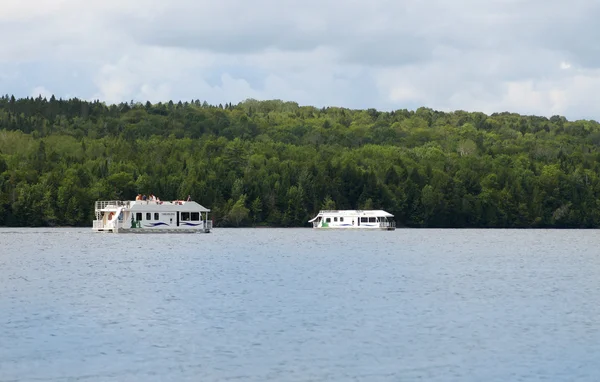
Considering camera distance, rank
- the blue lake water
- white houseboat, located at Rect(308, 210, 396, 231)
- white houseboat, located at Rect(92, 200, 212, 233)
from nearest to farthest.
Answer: the blue lake water → white houseboat, located at Rect(92, 200, 212, 233) → white houseboat, located at Rect(308, 210, 396, 231)

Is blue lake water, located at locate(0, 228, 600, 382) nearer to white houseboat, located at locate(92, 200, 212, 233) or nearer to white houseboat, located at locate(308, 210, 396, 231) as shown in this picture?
white houseboat, located at locate(92, 200, 212, 233)

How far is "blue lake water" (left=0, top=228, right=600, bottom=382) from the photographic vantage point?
33.1m

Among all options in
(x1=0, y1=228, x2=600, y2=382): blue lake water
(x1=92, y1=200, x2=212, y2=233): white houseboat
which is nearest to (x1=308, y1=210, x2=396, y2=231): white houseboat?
(x1=92, y1=200, x2=212, y2=233): white houseboat

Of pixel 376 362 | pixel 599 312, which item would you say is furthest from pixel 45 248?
pixel 376 362

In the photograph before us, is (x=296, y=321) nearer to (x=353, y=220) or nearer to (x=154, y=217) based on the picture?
(x=154, y=217)

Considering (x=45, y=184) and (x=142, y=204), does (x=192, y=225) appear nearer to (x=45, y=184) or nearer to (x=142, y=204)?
(x=142, y=204)

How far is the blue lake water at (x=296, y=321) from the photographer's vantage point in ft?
109

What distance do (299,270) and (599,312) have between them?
30.1 m

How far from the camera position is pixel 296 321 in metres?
43.9

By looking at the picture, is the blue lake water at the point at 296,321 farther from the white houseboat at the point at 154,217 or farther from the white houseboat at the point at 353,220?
the white houseboat at the point at 353,220

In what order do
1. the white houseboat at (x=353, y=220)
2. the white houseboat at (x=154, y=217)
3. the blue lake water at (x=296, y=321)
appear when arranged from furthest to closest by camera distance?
the white houseboat at (x=353, y=220) < the white houseboat at (x=154, y=217) < the blue lake water at (x=296, y=321)

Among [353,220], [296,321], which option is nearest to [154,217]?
[353,220]

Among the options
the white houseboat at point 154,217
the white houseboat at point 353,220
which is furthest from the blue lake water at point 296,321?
the white houseboat at point 353,220

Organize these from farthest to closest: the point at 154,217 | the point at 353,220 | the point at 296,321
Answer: the point at 353,220 < the point at 154,217 < the point at 296,321
